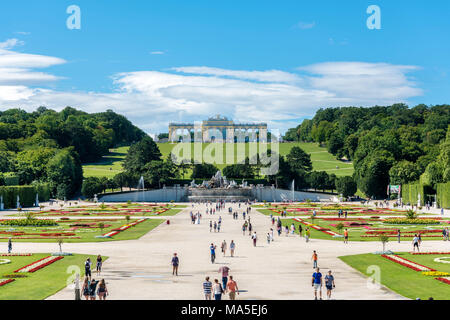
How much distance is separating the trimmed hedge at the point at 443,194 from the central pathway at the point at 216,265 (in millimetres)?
38732

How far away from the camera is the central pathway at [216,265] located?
68.1 ft

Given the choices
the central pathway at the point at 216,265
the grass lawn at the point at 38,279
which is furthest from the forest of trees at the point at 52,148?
the grass lawn at the point at 38,279

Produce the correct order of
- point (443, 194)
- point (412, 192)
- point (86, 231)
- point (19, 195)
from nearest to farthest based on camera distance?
point (86, 231) < point (443, 194) < point (19, 195) < point (412, 192)

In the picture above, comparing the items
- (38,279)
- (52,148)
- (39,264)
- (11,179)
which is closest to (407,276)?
(38,279)

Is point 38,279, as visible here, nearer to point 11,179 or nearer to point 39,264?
point 39,264

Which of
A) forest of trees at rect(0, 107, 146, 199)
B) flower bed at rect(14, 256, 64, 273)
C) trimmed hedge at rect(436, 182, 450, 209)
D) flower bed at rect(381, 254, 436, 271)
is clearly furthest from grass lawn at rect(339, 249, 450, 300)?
forest of trees at rect(0, 107, 146, 199)

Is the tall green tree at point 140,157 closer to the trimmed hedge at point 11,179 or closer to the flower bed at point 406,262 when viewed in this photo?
the trimmed hedge at point 11,179

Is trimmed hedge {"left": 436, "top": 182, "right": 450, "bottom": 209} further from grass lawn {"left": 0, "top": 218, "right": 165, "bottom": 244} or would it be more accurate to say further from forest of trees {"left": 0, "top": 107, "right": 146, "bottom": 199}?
forest of trees {"left": 0, "top": 107, "right": 146, "bottom": 199}

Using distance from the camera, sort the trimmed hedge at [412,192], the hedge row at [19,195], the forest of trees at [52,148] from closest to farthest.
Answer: the hedge row at [19,195] < the trimmed hedge at [412,192] < the forest of trees at [52,148]

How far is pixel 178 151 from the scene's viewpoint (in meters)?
147

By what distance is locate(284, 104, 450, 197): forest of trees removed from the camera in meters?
90.5

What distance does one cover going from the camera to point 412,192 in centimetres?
8544

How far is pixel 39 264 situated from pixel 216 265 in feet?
27.1
